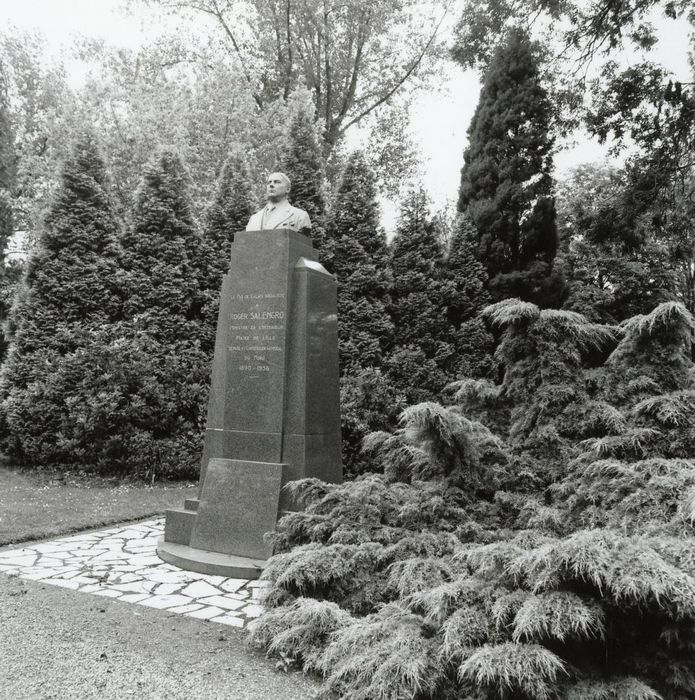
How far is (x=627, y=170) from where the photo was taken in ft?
32.6

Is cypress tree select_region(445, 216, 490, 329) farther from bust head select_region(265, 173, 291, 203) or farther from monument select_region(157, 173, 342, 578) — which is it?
monument select_region(157, 173, 342, 578)

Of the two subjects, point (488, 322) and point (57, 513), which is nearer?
point (57, 513)

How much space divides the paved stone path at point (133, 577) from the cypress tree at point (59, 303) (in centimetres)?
484

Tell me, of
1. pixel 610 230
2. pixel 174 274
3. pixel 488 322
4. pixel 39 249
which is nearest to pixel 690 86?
pixel 610 230

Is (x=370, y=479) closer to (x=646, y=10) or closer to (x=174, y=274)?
(x=174, y=274)

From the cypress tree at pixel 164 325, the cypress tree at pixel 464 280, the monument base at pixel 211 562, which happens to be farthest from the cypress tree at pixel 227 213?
the monument base at pixel 211 562

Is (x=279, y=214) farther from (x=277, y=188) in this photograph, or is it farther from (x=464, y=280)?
(x=464, y=280)

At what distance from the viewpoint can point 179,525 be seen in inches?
237

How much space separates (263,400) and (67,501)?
4.16 m

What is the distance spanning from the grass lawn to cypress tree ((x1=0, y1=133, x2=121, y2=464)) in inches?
29.2

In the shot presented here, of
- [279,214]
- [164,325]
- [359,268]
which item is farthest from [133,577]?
[359,268]

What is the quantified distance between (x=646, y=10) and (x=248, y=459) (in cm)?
910

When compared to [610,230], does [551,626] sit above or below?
below

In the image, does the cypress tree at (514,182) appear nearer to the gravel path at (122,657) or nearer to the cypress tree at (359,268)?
the cypress tree at (359,268)
